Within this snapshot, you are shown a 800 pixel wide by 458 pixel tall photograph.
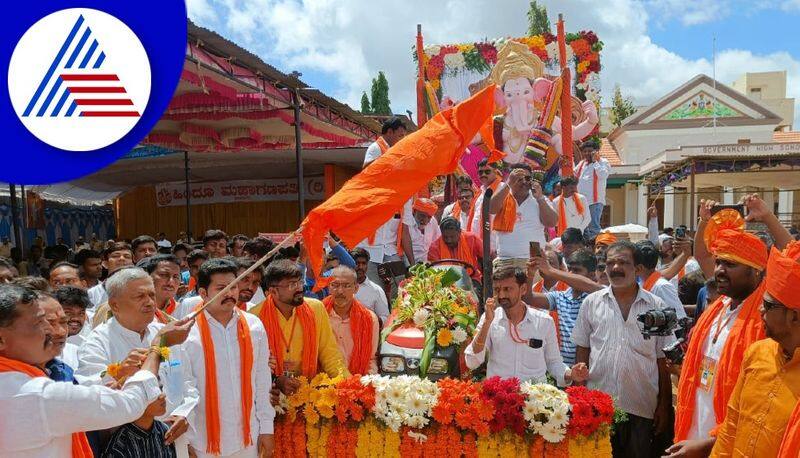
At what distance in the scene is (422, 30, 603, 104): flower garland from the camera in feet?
46.9

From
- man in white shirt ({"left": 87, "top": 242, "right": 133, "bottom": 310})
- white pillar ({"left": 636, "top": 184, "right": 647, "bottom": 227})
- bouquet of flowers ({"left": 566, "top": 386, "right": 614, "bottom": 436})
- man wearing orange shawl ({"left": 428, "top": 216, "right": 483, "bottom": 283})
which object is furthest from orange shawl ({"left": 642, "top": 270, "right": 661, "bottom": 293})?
white pillar ({"left": 636, "top": 184, "right": 647, "bottom": 227})

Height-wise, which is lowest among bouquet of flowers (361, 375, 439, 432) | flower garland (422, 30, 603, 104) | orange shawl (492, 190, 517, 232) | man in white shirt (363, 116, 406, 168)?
bouquet of flowers (361, 375, 439, 432)

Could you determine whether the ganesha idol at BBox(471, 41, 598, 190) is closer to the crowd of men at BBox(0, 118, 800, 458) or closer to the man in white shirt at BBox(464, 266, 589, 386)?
the crowd of men at BBox(0, 118, 800, 458)

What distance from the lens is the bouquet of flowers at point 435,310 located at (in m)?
4.27

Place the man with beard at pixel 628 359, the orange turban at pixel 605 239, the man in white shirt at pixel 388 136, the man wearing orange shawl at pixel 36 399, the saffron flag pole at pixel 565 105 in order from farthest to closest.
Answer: the saffron flag pole at pixel 565 105 → the orange turban at pixel 605 239 → the man in white shirt at pixel 388 136 → the man with beard at pixel 628 359 → the man wearing orange shawl at pixel 36 399

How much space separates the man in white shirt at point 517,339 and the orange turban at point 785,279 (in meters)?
1.59

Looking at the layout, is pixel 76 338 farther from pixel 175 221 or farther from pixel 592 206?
pixel 175 221

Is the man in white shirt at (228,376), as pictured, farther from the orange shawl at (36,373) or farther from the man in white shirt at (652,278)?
the man in white shirt at (652,278)

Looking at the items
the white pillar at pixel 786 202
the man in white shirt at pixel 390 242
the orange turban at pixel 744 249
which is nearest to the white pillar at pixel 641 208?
the white pillar at pixel 786 202

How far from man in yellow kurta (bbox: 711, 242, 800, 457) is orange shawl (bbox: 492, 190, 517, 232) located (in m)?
4.22

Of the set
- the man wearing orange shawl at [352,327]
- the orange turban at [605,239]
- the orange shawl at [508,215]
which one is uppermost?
the orange shawl at [508,215]

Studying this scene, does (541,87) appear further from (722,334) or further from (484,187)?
(722,334)

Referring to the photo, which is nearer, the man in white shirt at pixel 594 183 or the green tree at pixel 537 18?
the man in white shirt at pixel 594 183

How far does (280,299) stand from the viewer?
3.93m
